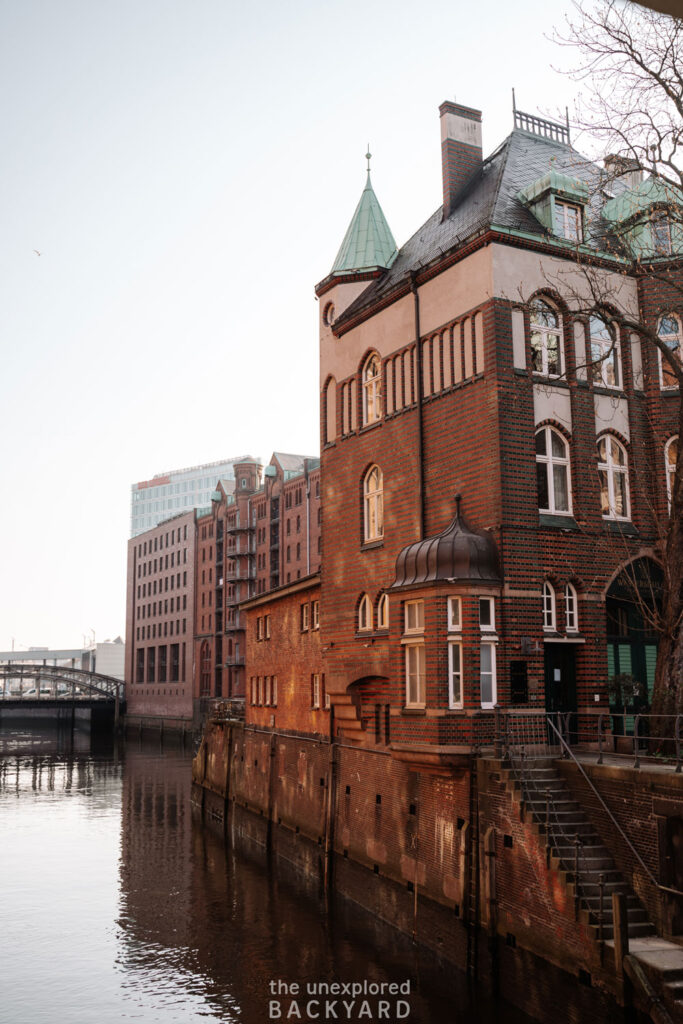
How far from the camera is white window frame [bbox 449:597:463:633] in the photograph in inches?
786

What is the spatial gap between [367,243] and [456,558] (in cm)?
1335

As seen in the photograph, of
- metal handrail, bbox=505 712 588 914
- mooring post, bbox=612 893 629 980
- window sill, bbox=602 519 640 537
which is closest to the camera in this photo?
mooring post, bbox=612 893 629 980

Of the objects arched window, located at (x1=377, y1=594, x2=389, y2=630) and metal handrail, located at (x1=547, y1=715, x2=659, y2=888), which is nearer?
metal handrail, located at (x1=547, y1=715, x2=659, y2=888)

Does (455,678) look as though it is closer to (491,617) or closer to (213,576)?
(491,617)

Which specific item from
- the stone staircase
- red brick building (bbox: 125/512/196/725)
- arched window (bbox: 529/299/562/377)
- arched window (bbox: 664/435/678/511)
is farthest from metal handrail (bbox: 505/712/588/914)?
red brick building (bbox: 125/512/196/725)

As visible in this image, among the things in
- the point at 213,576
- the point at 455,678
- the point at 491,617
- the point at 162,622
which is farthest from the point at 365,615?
the point at 162,622

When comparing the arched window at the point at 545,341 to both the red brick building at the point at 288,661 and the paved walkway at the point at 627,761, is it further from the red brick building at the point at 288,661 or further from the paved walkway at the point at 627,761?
the red brick building at the point at 288,661

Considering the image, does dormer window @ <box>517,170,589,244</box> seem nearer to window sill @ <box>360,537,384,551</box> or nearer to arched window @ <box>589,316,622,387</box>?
arched window @ <box>589,316,622,387</box>

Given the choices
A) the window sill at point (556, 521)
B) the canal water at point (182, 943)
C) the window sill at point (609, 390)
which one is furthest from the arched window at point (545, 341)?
the canal water at point (182, 943)

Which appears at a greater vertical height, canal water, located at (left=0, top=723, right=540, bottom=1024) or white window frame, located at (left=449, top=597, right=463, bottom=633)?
white window frame, located at (left=449, top=597, right=463, bottom=633)

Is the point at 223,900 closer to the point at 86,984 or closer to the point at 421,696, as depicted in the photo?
the point at 86,984

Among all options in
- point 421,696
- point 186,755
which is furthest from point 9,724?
point 421,696

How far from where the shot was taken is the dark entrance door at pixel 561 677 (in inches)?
842

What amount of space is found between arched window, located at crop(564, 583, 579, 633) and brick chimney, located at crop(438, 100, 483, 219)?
1211cm
